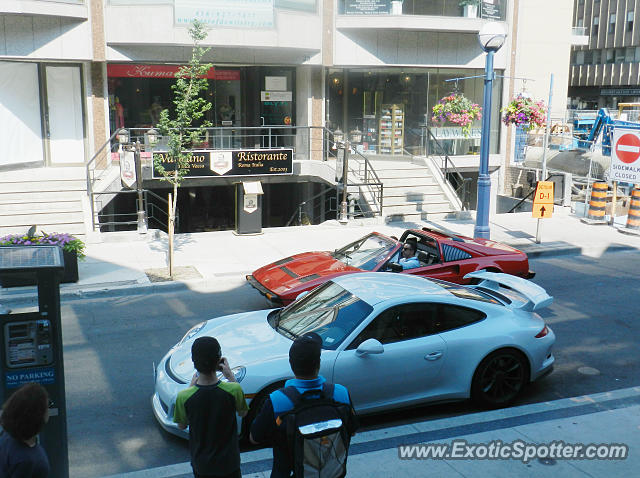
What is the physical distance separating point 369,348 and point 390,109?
61.7ft

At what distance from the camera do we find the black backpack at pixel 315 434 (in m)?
3.92

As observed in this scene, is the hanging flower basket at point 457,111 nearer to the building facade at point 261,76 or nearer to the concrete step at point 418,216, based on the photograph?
the building facade at point 261,76

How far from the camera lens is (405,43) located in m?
23.7

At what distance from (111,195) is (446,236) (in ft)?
33.5

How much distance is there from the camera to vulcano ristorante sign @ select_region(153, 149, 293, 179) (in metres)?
19.1

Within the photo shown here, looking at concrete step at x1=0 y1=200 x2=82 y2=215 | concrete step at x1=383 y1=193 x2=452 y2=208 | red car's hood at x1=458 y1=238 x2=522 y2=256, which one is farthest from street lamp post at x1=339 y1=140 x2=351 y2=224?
red car's hood at x1=458 y1=238 x2=522 y2=256

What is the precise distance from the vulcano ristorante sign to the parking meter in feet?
45.6

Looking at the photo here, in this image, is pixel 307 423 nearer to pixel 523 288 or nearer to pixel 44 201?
pixel 523 288

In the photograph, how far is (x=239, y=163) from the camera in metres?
19.5

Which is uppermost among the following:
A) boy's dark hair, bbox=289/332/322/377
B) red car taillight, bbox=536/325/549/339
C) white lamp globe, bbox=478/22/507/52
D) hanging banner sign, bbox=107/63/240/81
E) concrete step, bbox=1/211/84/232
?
white lamp globe, bbox=478/22/507/52

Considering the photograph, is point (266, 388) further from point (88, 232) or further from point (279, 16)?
point (279, 16)

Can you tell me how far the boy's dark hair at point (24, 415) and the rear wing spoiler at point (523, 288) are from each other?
6006mm

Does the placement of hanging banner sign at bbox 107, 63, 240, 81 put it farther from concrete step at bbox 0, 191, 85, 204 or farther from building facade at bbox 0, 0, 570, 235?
concrete step at bbox 0, 191, 85, 204

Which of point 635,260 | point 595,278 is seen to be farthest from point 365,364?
point 635,260
